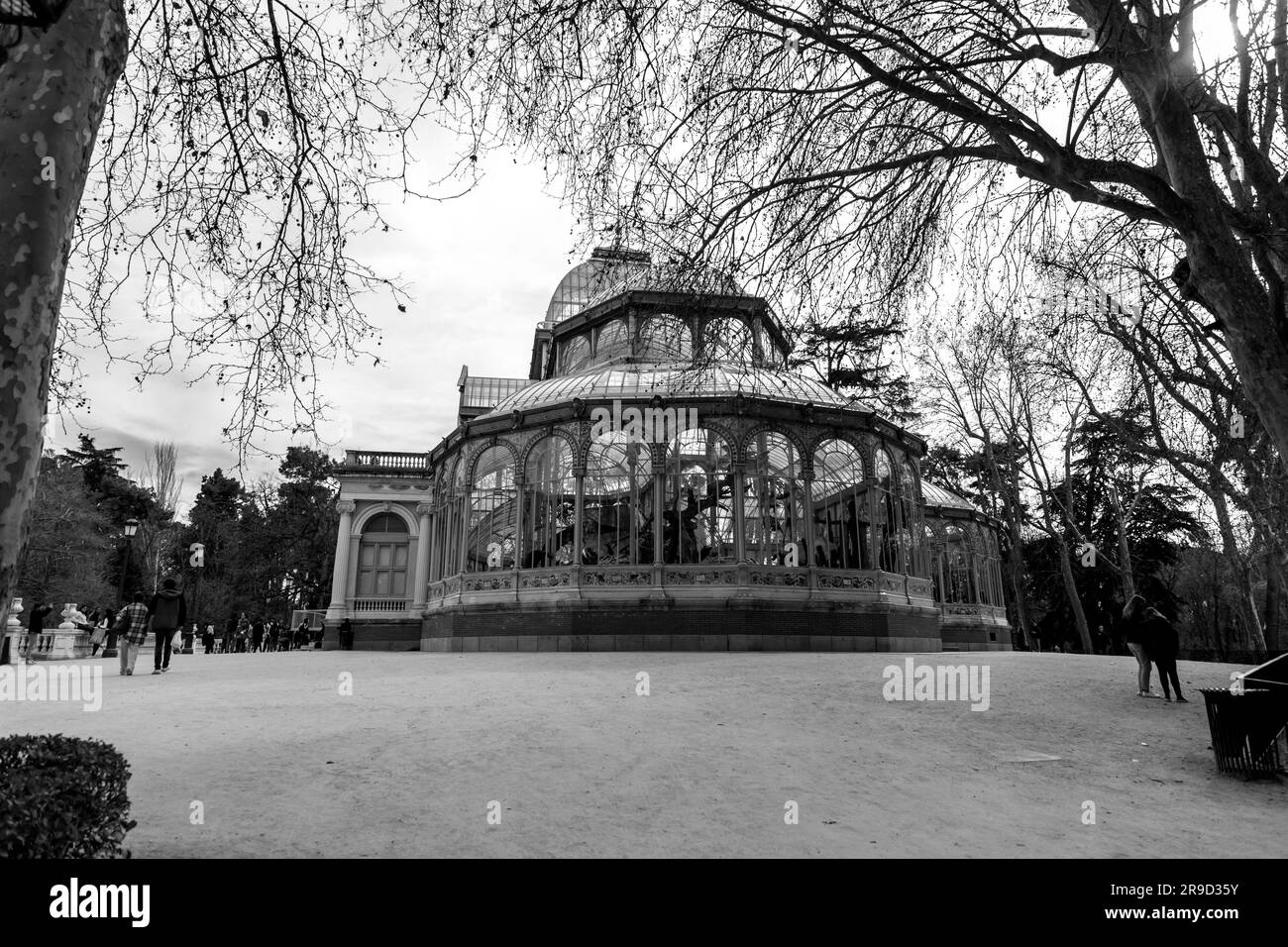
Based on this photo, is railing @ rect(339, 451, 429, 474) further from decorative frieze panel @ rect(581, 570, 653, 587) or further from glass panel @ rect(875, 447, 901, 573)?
glass panel @ rect(875, 447, 901, 573)

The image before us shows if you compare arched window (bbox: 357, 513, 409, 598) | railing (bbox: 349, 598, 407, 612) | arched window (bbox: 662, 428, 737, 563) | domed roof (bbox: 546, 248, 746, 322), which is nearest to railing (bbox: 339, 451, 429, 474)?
arched window (bbox: 357, 513, 409, 598)

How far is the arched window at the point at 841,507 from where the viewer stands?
19.2 m

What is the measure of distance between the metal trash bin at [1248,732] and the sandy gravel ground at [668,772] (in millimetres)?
194

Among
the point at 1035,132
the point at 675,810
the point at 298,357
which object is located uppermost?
the point at 1035,132

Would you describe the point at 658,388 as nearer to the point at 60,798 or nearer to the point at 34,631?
the point at 34,631

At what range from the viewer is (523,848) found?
3.90 metres

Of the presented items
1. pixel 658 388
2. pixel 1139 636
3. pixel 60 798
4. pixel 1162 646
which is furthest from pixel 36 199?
pixel 658 388

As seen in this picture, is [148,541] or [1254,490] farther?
[148,541]

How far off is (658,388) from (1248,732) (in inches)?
573

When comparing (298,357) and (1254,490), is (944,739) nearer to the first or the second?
(298,357)

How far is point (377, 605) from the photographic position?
28031mm
